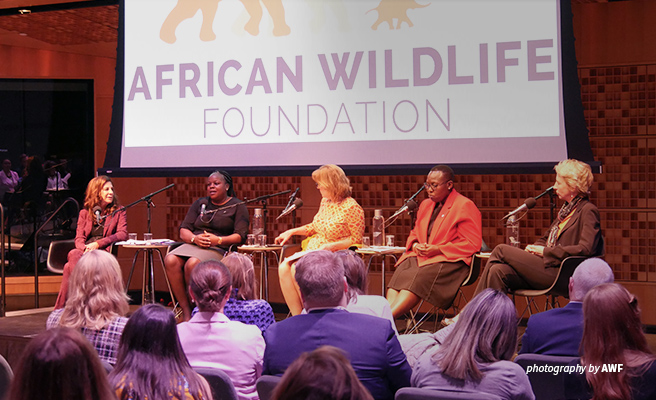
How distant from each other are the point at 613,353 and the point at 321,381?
4.10 feet

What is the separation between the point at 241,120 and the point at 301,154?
0.62 metres

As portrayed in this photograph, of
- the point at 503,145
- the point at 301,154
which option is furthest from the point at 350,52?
the point at 503,145

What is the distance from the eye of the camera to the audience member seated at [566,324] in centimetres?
257

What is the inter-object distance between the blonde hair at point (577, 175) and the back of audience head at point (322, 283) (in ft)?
8.42

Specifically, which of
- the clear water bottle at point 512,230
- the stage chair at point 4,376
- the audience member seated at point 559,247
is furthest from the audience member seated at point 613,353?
the clear water bottle at point 512,230

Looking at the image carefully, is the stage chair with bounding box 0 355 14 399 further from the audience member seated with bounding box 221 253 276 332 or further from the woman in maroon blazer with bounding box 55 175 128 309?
the woman in maroon blazer with bounding box 55 175 128 309

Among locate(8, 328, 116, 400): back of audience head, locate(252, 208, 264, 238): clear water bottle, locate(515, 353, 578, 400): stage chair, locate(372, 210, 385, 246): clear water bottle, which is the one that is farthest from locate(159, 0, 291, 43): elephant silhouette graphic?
locate(8, 328, 116, 400): back of audience head

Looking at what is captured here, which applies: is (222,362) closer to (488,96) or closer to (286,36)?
(488,96)

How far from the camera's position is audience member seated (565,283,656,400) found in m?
2.01

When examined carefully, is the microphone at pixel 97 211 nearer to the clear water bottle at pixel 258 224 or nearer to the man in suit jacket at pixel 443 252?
the clear water bottle at pixel 258 224

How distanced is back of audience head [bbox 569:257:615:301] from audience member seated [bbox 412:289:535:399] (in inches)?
29.5

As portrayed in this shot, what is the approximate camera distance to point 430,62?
5.24m

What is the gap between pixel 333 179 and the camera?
5.27 meters

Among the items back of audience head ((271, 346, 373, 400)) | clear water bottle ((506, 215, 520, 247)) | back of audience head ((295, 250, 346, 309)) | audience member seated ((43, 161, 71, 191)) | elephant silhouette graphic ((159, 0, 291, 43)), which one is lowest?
back of audience head ((271, 346, 373, 400))
